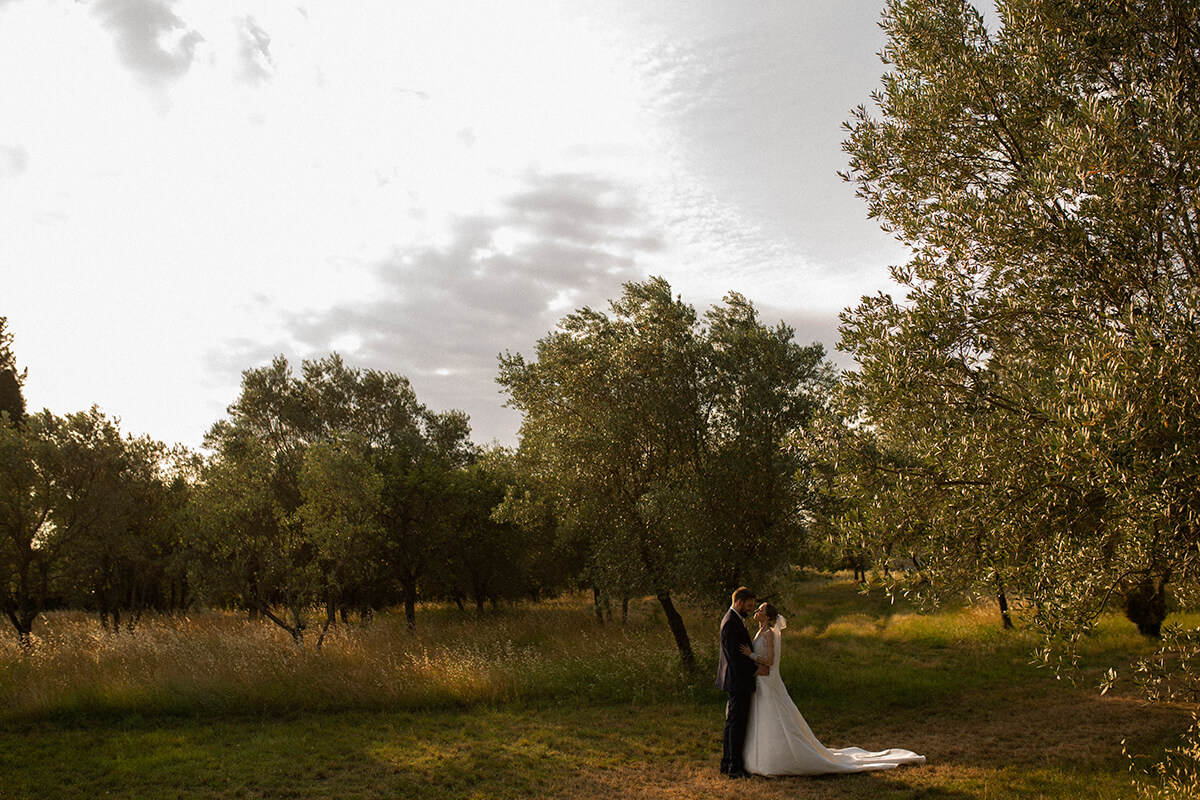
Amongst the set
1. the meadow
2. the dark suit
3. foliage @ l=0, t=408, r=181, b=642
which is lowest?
the meadow

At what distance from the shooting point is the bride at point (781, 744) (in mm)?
10562

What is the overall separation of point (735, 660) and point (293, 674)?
1040 centimetres

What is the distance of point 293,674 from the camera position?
1560 centimetres

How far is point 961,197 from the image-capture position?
27.3ft

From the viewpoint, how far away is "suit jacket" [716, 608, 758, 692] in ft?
36.6

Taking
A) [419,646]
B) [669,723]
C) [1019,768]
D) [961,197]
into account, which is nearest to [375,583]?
[419,646]

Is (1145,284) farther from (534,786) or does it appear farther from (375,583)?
(375,583)

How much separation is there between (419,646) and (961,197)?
17419 mm

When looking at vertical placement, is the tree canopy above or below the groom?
above

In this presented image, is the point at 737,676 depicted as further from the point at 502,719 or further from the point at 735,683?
the point at 502,719

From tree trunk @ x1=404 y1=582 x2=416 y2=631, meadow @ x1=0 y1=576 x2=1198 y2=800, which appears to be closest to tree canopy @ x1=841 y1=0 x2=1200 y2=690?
meadow @ x1=0 y1=576 x2=1198 y2=800

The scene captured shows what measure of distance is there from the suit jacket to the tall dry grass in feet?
17.1

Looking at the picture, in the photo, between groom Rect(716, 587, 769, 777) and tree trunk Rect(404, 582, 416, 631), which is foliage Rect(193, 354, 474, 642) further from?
groom Rect(716, 587, 769, 777)

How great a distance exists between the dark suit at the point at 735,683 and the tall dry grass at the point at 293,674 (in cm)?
512
